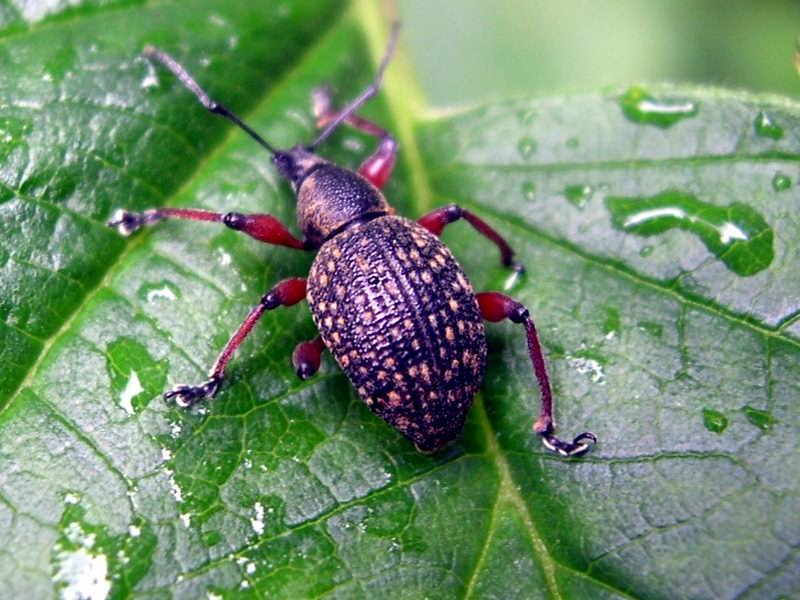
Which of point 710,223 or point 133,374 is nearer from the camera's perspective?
point 133,374

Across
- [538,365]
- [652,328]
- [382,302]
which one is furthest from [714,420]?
[382,302]

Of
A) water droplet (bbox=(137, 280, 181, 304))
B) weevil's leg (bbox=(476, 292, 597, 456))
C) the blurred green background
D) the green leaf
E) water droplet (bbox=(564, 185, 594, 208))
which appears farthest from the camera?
the blurred green background

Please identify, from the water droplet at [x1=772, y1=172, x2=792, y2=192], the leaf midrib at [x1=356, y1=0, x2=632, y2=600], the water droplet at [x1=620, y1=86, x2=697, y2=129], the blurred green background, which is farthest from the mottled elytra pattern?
the blurred green background

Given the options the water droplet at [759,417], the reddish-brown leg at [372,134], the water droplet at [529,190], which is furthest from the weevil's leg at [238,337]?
the water droplet at [759,417]

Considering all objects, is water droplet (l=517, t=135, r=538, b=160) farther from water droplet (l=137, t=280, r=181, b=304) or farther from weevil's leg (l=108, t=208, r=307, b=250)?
water droplet (l=137, t=280, r=181, b=304)

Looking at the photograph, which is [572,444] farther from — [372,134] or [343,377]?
[372,134]

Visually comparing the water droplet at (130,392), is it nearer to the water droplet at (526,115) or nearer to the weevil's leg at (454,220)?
the weevil's leg at (454,220)

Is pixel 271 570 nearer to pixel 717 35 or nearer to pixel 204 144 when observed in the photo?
pixel 204 144
